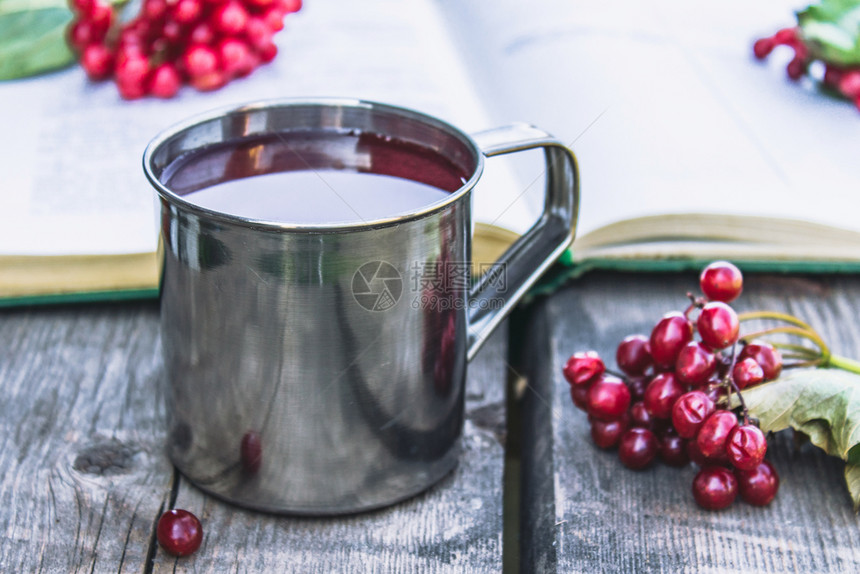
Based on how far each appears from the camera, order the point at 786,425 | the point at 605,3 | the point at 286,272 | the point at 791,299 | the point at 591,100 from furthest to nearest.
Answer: the point at 605,3, the point at 591,100, the point at 791,299, the point at 786,425, the point at 286,272

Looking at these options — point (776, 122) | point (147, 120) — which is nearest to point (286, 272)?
point (147, 120)

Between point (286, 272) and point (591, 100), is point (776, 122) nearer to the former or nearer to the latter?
point (591, 100)

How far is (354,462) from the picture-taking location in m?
0.63

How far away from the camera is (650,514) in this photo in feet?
2.16

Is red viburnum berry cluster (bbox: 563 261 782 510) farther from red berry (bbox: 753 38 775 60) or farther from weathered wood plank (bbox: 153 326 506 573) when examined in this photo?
red berry (bbox: 753 38 775 60)

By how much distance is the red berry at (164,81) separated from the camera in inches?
43.8

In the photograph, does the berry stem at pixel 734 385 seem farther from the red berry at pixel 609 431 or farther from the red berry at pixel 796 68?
the red berry at pixel 796 68

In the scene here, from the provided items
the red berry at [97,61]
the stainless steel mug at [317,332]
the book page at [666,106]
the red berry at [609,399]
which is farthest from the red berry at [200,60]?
the red berry at [609,399]

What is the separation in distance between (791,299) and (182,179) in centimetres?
66

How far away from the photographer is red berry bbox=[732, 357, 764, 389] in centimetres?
67

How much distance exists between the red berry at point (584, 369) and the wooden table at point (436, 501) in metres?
0.06

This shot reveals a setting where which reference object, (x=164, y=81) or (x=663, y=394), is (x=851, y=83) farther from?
(x=164, y=81)

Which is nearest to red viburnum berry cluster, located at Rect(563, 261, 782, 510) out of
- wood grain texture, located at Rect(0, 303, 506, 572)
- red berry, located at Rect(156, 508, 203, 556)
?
wood grain texture, located at Rect(0, 303, 506, 572)

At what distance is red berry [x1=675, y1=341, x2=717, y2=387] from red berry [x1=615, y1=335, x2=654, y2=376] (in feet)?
0.21
